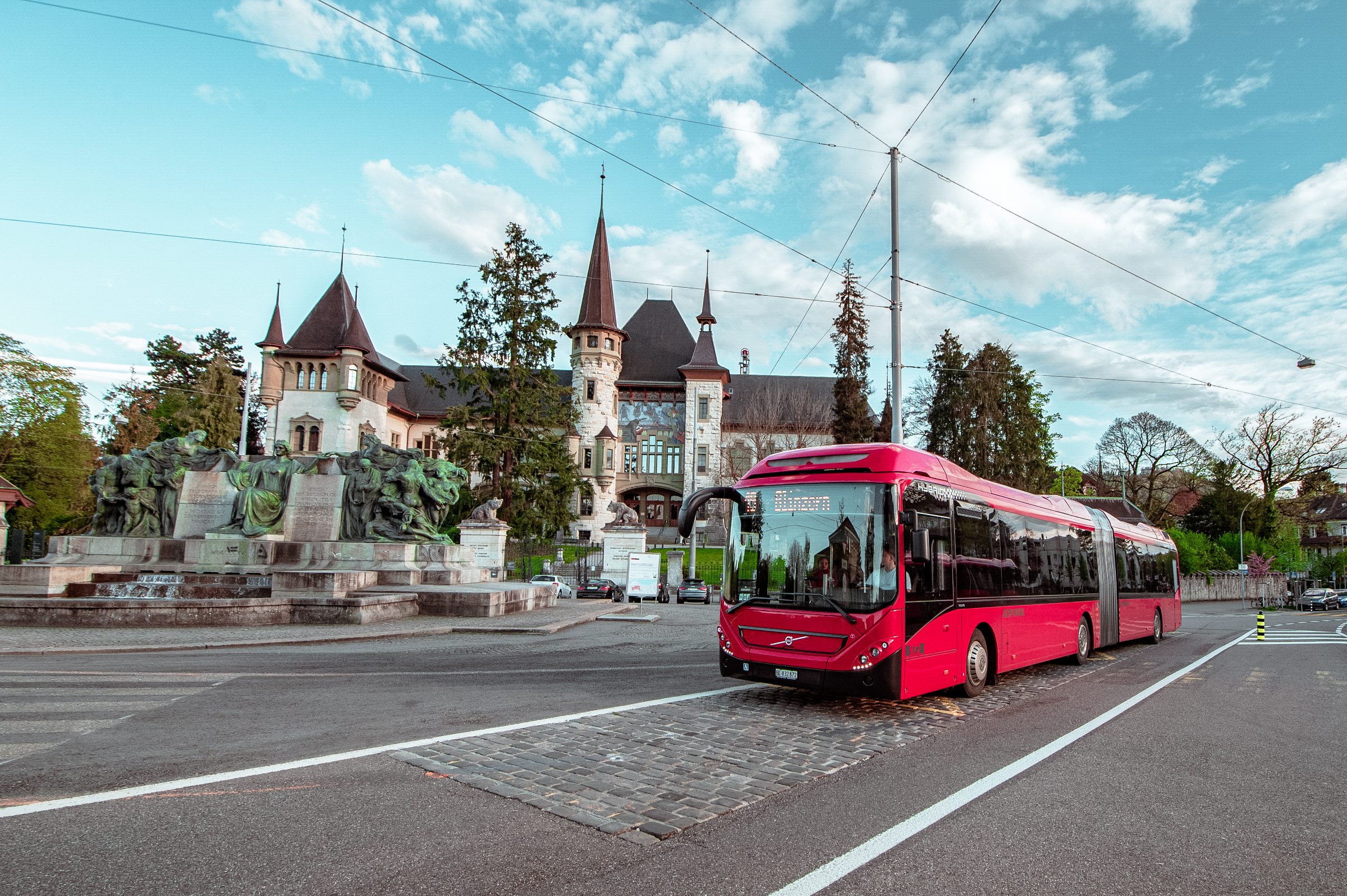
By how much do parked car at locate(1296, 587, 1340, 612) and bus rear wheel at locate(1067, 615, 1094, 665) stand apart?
4873cm

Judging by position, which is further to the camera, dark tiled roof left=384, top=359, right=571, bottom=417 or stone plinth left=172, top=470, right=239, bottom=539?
dark tiled roof left=384, top=359, right=571, bottom=417

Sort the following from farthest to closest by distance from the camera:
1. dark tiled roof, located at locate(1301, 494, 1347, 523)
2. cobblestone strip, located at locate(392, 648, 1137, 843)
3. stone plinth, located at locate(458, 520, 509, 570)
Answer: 1. dark tiled roof, located at locate(1301, 494, 1347, 523)
2. stone plinth, located at locate(458, 520, 509, 570)
3. cobblestone strip, located at locate(392, 648, 1137, 843)

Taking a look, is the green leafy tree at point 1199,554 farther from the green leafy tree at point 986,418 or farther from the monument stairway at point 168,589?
the monument stairway at point 168,589

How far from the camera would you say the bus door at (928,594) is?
25.4 ft

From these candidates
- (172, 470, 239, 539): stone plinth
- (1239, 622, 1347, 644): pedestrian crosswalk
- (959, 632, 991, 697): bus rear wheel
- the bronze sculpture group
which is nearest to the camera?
(959, 632, 991, 697): bus rear wheel

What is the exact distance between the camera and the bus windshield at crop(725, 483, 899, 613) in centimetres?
767

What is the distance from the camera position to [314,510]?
1966cm

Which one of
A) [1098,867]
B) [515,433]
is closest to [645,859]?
[1098,867]

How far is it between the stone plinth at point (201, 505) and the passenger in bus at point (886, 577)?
17.1 meters

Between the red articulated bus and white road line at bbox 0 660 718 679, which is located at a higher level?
the red articulated bus

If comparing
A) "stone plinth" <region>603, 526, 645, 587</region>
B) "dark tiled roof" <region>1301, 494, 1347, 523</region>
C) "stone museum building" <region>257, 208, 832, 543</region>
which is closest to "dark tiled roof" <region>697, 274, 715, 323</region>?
"stone museum building" <region>257, 208, 832, 543</region>

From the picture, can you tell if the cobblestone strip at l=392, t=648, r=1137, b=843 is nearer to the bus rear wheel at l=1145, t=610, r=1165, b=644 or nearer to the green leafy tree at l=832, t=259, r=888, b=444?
the bus rear wheel at l=1145, t=610, r=1165, b=644

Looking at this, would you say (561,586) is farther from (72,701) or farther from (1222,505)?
(1222,505)

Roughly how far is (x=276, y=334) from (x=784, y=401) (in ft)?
129
